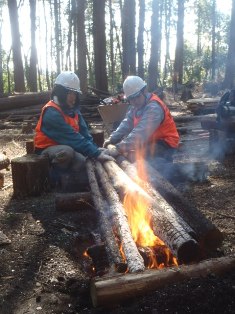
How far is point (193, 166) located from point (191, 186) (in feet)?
1.56

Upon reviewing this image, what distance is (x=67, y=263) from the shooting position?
3.55 m

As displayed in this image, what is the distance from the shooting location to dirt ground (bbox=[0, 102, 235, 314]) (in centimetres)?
255

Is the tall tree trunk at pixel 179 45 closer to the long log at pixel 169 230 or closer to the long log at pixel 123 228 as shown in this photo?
the long log at pixel 123 228

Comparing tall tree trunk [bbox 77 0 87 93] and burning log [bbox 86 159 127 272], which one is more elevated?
tall tree trunk [bbox 77 0 87 93]

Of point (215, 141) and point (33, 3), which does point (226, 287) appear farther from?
point (33, 3)

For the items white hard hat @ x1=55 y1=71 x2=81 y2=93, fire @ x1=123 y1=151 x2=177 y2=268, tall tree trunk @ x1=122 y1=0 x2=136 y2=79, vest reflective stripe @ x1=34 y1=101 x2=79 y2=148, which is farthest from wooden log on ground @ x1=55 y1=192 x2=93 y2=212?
tall tree trunk @ x1=122 y1=0 x2=136 y2=79

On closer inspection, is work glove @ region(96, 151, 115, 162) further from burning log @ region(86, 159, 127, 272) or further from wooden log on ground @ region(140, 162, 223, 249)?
wooden log on ground @ region(140, 162, 223, 249)

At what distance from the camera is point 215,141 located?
8492 mm

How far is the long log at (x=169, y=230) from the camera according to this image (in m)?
2.83

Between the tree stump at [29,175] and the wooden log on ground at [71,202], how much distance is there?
82 cm

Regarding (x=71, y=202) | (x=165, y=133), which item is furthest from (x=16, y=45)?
(x=71, y=202)

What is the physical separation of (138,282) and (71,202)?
257 centimetres

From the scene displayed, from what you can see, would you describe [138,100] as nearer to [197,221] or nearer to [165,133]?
[165,133]

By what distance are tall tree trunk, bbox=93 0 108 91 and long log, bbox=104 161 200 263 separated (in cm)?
1313
